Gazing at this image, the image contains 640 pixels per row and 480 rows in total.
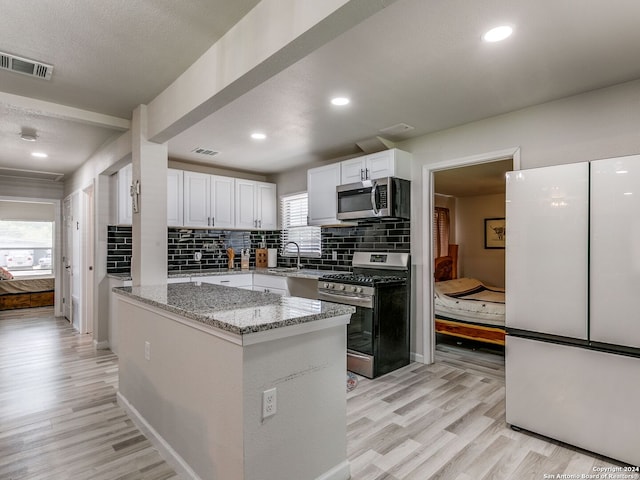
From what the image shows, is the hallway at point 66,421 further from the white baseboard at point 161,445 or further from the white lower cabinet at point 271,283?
the white lower cabinet at point 271,283

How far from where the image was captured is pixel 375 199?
11.8 ft

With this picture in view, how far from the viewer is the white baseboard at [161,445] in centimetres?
186

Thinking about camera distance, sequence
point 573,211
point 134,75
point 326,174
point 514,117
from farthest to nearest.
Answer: point 326,174 → point 514,117 → point 134,75 → point 573,211

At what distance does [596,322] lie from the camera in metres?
2.09

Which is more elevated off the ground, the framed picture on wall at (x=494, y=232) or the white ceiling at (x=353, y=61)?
the white ceiling at (x=353, y=61)

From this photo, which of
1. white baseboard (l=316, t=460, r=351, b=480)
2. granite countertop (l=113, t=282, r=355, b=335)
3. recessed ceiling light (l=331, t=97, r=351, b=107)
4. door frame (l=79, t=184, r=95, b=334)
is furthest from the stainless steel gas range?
door frame (l=79, t=184, r=95, b=334)

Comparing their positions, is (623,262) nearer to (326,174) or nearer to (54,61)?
(326,174)

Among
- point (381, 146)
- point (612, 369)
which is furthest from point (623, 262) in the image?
point (381, 146)

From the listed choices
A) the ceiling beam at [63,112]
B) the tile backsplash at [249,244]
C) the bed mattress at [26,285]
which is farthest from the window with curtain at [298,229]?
the bed mattress at [26,285]

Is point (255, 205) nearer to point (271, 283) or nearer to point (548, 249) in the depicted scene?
point (271, 283)

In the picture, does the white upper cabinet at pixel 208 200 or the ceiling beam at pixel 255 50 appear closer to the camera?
the ceiling beam at pixel 255 50

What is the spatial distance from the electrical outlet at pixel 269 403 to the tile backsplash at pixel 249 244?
2.61m

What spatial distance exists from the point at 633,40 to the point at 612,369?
72.6 inches

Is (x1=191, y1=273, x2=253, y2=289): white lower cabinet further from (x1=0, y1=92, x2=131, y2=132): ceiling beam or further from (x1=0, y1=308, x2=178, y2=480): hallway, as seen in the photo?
(x1=0, y1=92, x2=131, y2=132): ceiling beam
